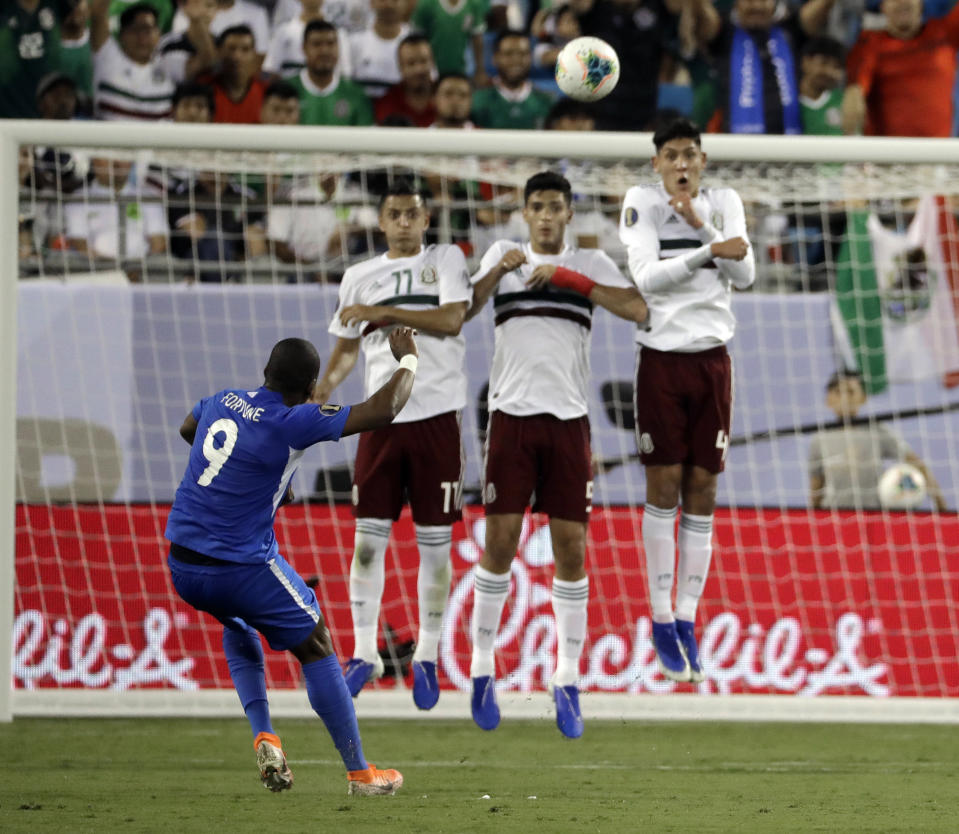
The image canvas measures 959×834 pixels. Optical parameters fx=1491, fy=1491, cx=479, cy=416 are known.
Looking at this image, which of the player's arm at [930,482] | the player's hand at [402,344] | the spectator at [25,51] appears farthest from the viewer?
the spectator at [25,51]

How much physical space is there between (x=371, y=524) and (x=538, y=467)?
84 cm

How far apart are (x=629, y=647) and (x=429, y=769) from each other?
2444 mm

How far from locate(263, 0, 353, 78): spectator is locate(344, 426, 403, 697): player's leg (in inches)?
177

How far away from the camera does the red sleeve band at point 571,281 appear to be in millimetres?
6871

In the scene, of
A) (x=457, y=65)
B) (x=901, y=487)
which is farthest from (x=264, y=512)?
(x=457, y=65)

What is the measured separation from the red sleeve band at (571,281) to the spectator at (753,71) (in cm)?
399

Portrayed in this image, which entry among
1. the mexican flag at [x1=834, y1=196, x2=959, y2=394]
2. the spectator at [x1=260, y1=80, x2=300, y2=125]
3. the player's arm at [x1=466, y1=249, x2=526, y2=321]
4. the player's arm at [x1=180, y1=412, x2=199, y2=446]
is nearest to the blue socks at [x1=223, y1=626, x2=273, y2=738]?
the player's arm at [x1=180, y1=412, x2=199, y2=446]

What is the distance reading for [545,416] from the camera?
696 cm

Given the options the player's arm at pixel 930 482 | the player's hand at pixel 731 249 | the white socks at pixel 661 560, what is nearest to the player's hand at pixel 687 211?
the player's hand at pixel 731 249

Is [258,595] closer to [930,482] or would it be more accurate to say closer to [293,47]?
[930,482]

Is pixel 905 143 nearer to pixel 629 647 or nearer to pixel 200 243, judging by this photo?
pixel 629 647

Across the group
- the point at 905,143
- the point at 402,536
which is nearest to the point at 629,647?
the point at 402,536

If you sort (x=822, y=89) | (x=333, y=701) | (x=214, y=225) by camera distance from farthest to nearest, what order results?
(x=822, y=89) → (x=214, y=225) → (x=333, y=701)

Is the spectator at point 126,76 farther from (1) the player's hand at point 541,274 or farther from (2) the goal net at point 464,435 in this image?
(1) the player's hand at point 541,274
